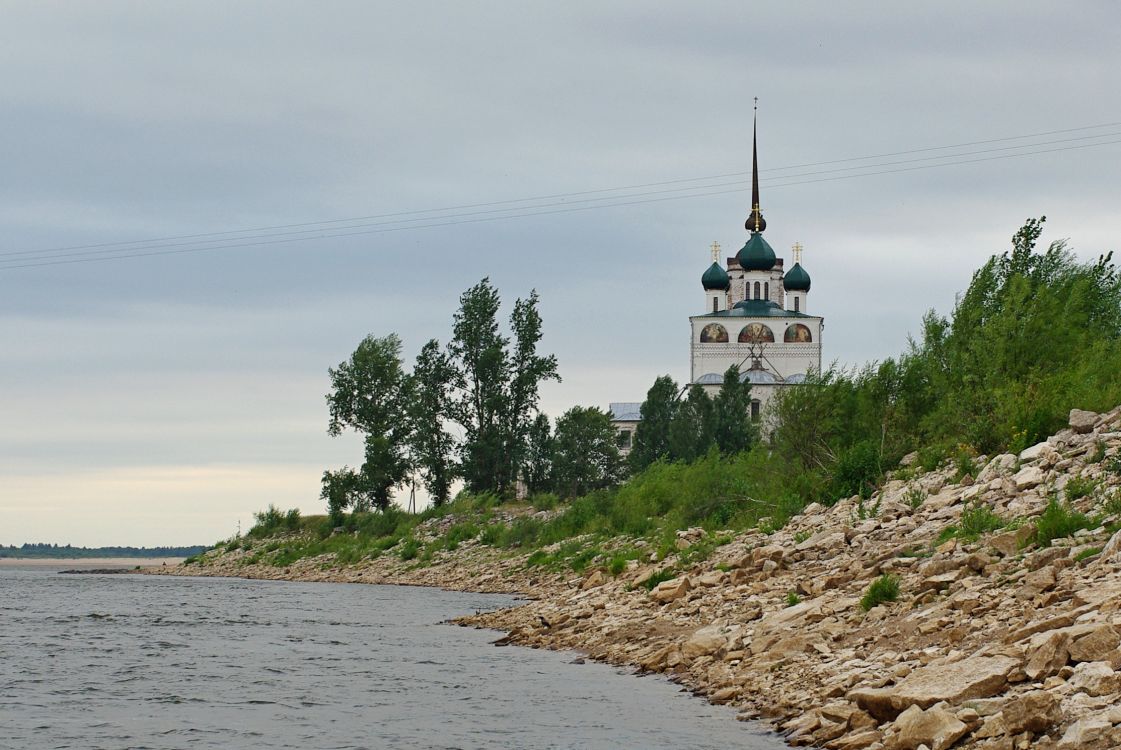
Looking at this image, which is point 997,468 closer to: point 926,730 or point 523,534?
point 926,730

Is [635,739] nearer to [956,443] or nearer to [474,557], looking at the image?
[956,443]

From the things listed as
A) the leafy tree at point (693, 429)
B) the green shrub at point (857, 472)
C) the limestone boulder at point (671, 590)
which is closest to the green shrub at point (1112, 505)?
the limestone boulder at point (671, 590)

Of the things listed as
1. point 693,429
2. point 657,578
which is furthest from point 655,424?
point 657,578

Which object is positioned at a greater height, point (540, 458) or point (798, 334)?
point (798, 334)

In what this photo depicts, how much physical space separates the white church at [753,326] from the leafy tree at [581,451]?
3374 centimetres

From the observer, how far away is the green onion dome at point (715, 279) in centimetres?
12275

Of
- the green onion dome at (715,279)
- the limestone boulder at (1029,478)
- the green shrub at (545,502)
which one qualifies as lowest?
the limestone boulder at (1029,478)

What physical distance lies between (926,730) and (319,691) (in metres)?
10.4

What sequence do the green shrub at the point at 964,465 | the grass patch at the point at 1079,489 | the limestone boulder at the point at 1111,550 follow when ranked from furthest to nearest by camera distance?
the green shrub at the point at 964,465 → the grass patch at the point at 1079,489 → the limestone boulder at the point at 1111,550

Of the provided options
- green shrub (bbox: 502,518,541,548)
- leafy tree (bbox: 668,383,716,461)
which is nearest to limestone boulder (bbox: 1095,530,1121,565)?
green shrub (bbox: 502,518,541,548)

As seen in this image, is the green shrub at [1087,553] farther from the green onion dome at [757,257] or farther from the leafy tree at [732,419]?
the green onion dome at [757,257]

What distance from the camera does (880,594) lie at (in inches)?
734

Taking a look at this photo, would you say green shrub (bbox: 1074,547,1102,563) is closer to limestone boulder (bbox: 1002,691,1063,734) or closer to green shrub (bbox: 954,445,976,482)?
limestone boulder (bbox: 1002,691,1063,734)

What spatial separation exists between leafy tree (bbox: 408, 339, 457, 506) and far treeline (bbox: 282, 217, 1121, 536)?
7 cm
